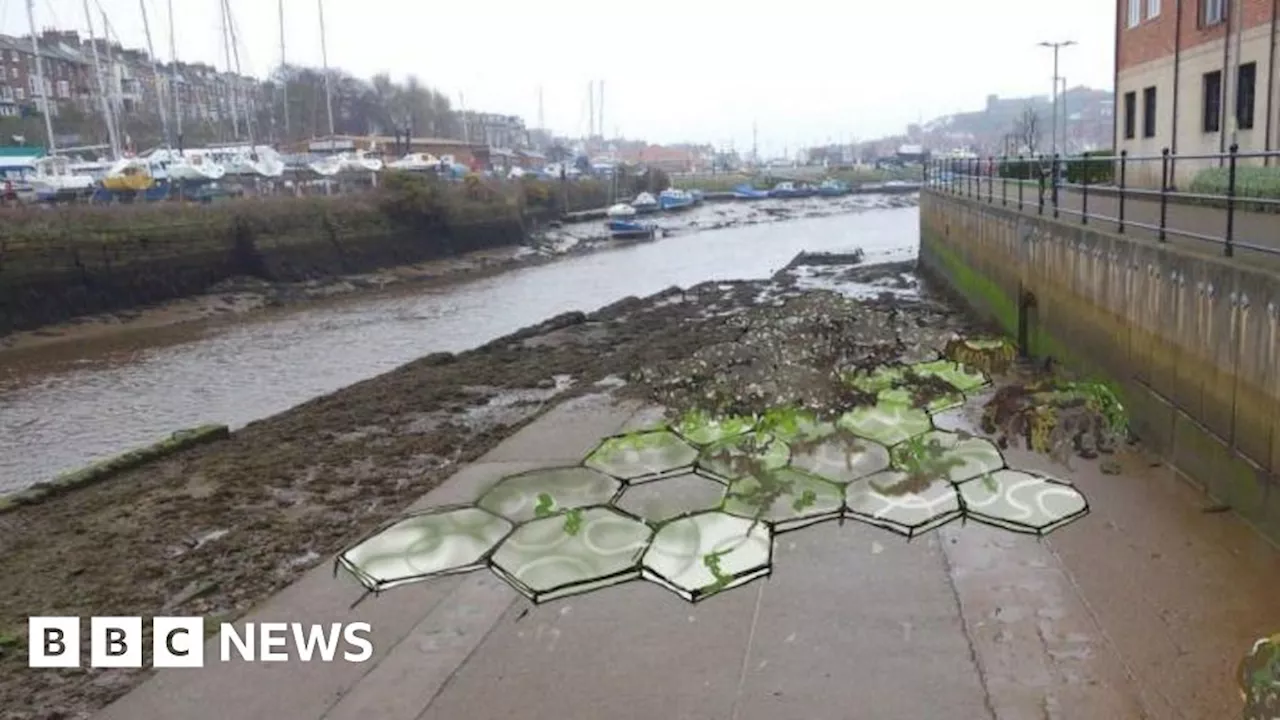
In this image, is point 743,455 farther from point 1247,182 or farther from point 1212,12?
point 1212,12

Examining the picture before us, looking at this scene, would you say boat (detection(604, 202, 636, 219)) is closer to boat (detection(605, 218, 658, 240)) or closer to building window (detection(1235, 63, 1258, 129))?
boat (detection(605, 218, 658, 240))

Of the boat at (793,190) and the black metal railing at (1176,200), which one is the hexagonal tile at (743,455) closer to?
the black metal railing at (1176,200)

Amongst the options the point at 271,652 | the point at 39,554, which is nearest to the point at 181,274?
the point at 39,554

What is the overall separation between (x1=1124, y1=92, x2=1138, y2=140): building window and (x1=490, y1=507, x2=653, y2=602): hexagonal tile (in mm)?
25600

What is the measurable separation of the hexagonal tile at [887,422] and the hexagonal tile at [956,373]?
149cm

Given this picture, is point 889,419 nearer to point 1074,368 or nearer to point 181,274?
point 1074,368

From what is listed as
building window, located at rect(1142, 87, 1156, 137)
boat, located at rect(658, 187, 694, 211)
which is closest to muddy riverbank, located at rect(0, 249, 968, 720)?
building window, located at rect(1142, 87, 1156, 137)

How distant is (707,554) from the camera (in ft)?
21.4

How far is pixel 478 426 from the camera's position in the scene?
11.6 m

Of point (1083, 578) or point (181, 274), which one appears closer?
point (1083, 578)

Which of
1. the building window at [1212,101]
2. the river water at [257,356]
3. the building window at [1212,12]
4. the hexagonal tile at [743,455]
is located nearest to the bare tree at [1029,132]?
the river water at [257,356]

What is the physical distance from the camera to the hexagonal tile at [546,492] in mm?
7566

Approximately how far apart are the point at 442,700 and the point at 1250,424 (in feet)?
17.5

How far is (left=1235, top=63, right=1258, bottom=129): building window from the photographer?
2036 centimetres
